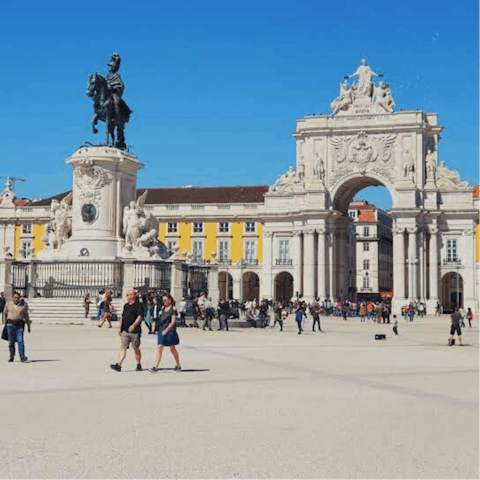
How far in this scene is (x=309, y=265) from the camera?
74.8m

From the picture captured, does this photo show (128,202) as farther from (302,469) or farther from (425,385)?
(302,469)

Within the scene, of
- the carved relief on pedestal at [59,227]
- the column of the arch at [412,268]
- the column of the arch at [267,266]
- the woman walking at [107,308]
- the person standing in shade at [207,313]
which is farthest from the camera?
the column of the arch at [267,266]

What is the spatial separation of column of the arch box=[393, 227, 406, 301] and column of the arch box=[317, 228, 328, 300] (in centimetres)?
603

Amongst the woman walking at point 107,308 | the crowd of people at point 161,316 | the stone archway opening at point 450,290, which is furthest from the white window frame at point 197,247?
the woman walking at point 107,308

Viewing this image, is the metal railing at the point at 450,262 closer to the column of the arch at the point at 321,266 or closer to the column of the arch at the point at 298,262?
the column of the arch at the point at 321,266

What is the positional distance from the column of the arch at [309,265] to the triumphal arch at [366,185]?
3.5 inches

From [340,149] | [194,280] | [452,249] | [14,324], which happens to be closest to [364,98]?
[340,149]

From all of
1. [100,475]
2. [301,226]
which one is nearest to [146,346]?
[100,475]

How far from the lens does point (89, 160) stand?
31.5 metres

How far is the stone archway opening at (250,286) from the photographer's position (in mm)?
83062

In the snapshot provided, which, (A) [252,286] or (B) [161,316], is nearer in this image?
(B) [161,316]

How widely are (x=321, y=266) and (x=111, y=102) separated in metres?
44.5

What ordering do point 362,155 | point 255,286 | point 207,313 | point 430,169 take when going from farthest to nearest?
point 255,286 < point 362,155 < point 430,169 < point 207,313

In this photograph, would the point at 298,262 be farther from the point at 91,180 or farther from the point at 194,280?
the point at 91,180
